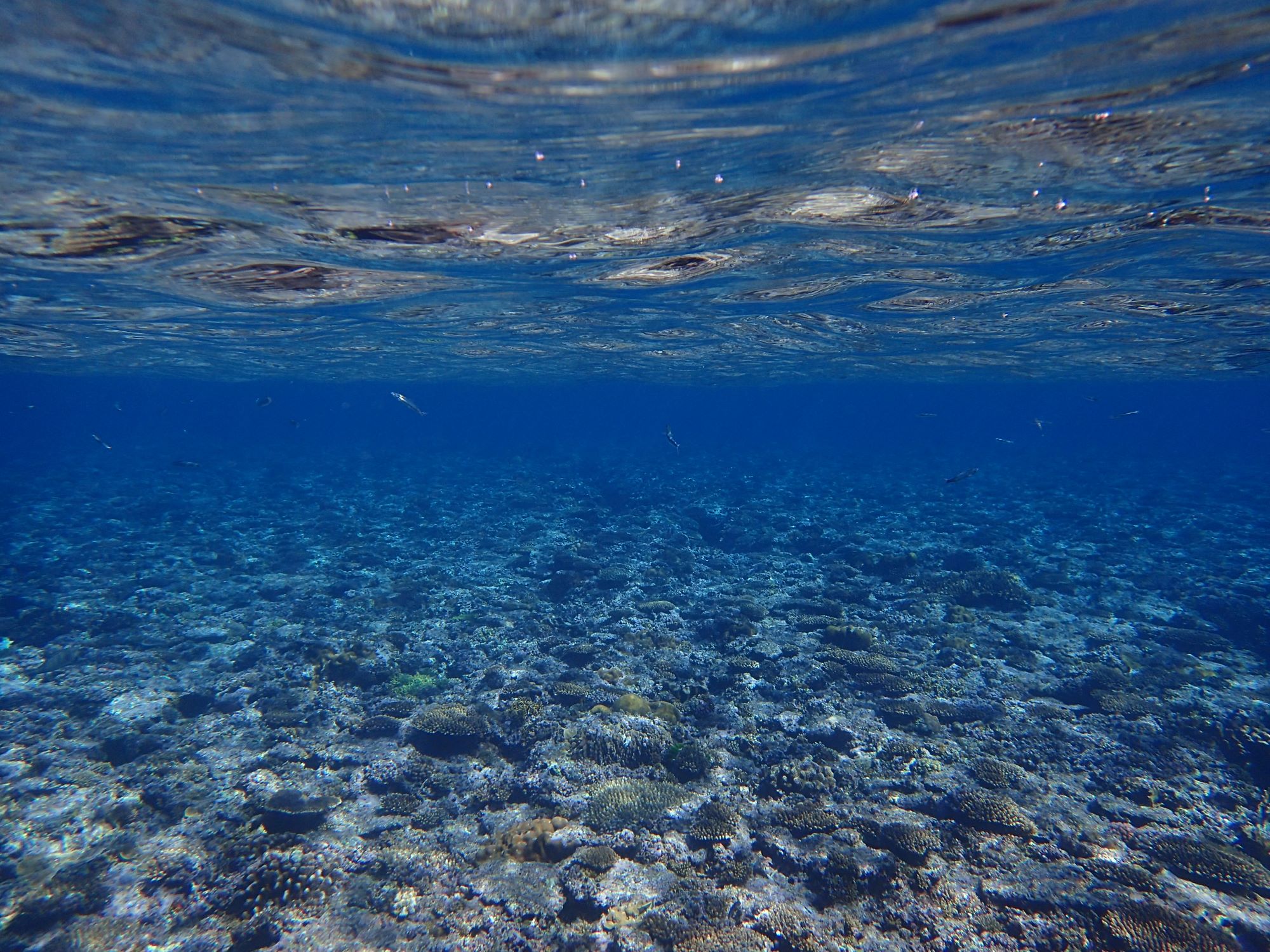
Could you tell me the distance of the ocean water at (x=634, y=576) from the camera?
6.63 m

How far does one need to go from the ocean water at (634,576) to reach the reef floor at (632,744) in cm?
8

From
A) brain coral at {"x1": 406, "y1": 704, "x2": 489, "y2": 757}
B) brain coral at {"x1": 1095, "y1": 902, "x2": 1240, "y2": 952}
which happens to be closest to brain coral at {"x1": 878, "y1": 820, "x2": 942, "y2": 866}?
brain coral at {"x1": 1095, "y1": 902, "x2": 1240, "y2": 952}

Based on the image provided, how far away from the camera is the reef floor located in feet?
22.2

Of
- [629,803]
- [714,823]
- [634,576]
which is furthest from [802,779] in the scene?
[634,576]

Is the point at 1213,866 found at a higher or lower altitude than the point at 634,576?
higher

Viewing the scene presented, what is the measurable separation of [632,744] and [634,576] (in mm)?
8728

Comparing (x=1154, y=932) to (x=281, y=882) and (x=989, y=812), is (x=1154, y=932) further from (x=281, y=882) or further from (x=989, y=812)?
(x=281, y=882)

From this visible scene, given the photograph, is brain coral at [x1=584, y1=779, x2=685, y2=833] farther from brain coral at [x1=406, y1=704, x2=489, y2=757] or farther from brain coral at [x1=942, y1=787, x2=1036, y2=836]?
brain coral at [x1=942, y1=787, x2=1036, y2=836]

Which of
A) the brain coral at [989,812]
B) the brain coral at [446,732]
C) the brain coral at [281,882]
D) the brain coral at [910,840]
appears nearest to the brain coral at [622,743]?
the brain coral at [446,732]

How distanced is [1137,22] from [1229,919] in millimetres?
9559

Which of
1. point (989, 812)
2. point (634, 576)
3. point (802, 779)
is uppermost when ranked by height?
point (989, 812)

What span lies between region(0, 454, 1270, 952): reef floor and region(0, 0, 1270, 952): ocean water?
81 mm

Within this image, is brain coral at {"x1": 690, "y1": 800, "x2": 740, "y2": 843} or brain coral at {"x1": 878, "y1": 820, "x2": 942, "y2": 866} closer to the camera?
brain coral at {"x1": 878, "y1": 820, "x2": 942, "y2": 866}

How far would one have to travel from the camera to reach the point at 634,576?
18359 mm
